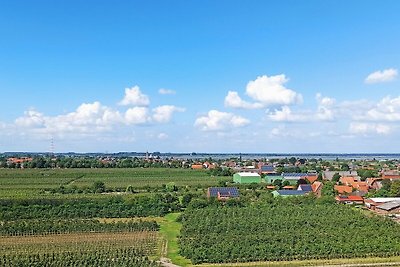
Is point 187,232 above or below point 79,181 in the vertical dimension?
below

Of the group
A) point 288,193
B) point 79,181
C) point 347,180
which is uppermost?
point 347,180

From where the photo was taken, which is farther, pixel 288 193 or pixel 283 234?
pixel 288 193

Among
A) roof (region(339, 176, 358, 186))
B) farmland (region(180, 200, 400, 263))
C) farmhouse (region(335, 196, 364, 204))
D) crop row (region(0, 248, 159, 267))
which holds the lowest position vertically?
crop row (region(0, 248, 159, 267))

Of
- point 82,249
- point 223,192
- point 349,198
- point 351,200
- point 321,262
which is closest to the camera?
point 321,262

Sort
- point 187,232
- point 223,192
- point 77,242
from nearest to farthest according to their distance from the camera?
A: 1. point 77,242
2. point 187,232
3. point 223,192

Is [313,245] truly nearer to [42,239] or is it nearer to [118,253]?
[118,253]

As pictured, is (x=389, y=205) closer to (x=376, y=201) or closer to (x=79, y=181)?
(x=376, y=201)

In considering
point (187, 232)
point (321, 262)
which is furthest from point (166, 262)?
point (321, 262)

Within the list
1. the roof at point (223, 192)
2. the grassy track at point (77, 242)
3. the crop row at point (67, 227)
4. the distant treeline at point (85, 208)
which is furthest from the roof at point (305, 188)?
the grassy track at point (77, 242)

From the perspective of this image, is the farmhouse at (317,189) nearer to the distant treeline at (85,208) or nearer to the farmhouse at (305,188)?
the farmhouse at (305,188)

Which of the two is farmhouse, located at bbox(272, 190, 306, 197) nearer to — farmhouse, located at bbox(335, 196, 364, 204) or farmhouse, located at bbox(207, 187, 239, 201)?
farmhouse, located at bbox(335, 196, 364, 204)

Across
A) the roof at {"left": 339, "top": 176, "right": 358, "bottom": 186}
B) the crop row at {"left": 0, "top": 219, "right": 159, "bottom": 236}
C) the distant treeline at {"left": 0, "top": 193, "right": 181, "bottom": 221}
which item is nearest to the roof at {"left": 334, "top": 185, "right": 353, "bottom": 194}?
the roof at {"left": 339, "top": 176, "right": 358, "bottom": 186}
